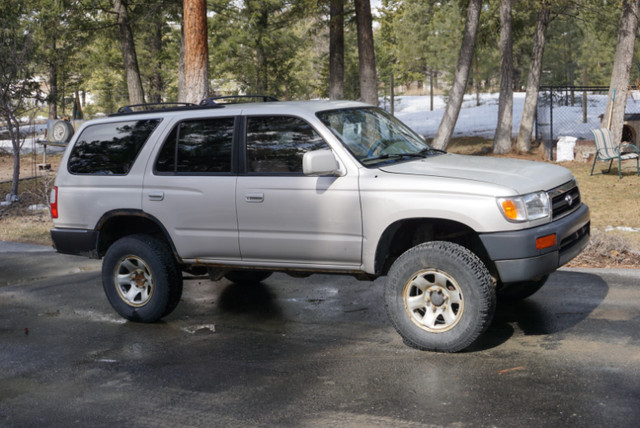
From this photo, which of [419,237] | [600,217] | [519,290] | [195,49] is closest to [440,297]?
[419,237]

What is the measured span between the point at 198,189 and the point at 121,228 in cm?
123

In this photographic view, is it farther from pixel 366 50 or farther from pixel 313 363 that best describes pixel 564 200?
pixel 366 50

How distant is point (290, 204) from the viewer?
21.4 ft

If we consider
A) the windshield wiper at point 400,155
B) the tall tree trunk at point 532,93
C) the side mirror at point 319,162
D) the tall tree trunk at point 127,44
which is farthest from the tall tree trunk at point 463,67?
the side mirror at point 319,162

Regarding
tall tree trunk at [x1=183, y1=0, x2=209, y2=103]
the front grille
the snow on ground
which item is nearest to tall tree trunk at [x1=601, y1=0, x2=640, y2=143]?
the snow on ground

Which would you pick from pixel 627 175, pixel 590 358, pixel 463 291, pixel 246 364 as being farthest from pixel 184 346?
A: pixel 627 175

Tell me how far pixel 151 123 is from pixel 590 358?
4.33 m

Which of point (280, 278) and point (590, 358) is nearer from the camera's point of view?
point (590, 358)

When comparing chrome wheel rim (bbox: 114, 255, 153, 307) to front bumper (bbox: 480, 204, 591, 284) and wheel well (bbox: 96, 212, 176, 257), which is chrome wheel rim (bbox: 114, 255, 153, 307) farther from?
front bumper (bbox: 480, 204, 591, 284)

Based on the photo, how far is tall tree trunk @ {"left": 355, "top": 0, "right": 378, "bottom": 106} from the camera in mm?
18984

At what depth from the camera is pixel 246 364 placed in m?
6.07

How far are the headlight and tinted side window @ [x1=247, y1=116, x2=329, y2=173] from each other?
5.15 feet

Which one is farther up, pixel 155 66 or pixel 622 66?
pixel 155 66

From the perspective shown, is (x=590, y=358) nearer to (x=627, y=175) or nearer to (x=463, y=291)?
(x=463, y=291)
